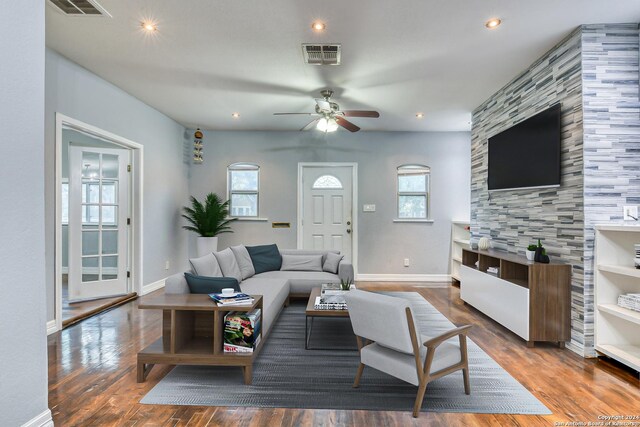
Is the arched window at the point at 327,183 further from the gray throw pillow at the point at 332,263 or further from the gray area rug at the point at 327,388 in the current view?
the gray area rug at the point at 327,388

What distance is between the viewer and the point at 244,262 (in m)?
4.43

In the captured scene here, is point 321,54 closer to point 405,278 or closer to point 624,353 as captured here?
point 624,353

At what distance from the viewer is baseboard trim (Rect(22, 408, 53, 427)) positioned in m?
1.73

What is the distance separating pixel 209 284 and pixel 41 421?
3.94 feet

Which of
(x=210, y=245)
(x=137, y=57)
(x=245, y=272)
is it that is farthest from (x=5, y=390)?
(x=210, y=245)

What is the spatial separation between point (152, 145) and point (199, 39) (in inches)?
104

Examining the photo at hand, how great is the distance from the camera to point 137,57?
3510mm

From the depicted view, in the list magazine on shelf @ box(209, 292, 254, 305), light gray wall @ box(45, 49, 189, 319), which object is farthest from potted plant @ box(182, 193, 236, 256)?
magazine on shelf @ box(209, 292, 254, 305)

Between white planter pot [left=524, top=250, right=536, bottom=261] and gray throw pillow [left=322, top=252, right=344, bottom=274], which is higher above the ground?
white planter pot [left=524, top=250, right=536, bottom=261]

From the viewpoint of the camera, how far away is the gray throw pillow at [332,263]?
185 inches

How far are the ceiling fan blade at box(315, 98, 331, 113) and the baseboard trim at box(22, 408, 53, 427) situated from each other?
12.1ft

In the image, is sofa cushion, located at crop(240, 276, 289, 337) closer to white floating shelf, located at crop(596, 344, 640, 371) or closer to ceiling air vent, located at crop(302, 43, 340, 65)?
ceiling air vent, located at crop(302, 43, 340, 65)

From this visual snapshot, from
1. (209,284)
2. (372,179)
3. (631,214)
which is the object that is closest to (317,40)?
(209,284)

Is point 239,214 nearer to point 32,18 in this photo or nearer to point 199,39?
point 199,39
